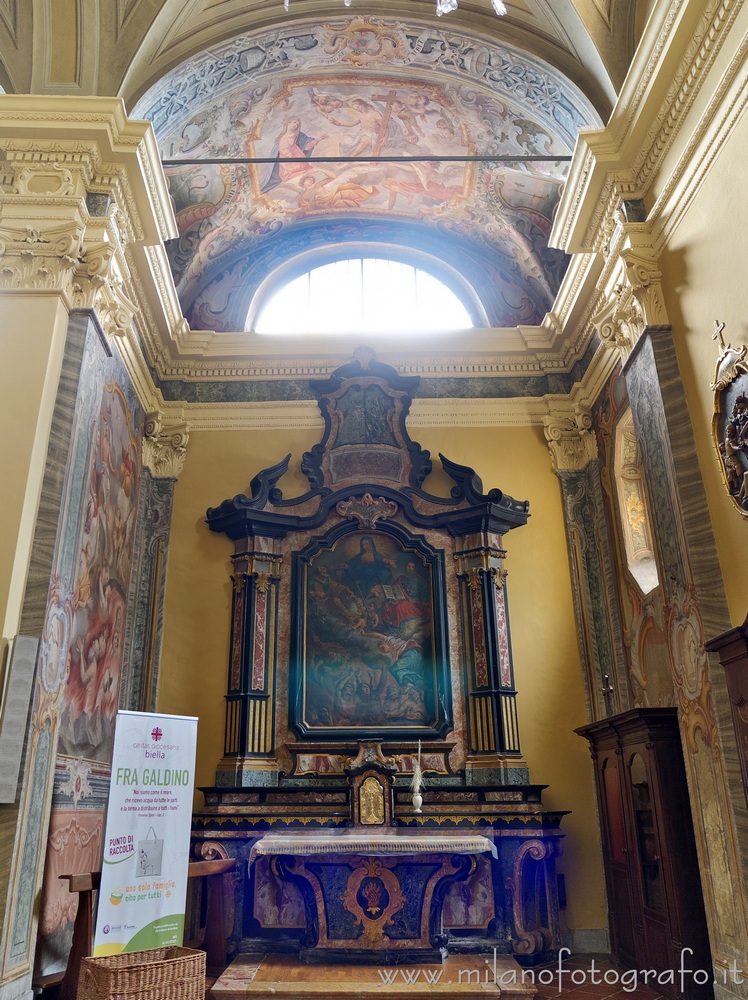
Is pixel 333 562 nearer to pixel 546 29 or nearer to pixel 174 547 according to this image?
pixel 174 547

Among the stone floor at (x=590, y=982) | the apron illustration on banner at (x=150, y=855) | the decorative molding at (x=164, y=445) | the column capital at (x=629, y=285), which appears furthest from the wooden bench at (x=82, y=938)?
the column capital at (x=629, y=285)

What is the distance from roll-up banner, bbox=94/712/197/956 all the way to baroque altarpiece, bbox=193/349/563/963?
1.73 m

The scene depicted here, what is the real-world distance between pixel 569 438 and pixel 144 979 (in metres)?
7.39

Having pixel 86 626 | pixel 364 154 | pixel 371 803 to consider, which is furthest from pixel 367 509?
pixel 364 154

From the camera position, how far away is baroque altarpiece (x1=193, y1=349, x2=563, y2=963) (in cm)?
744

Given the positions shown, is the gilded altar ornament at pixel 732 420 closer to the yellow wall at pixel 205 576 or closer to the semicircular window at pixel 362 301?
the yellow wall at pixel 205 576

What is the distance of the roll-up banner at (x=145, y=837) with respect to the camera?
5305 mm

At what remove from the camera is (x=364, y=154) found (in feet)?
34.0

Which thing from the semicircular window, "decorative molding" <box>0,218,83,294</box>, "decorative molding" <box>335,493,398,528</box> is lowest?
"decorative molding" <box>335,493,398,528</box>

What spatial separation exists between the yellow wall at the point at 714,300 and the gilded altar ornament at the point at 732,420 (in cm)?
15

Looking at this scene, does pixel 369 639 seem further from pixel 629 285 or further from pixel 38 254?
pixel 38 254

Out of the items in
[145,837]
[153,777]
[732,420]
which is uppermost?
[732,420]

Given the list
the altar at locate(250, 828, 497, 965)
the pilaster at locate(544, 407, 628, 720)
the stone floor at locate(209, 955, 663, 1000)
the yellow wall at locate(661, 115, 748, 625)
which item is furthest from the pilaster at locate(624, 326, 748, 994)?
the pilaster at locate(544, 407, 628, 720)

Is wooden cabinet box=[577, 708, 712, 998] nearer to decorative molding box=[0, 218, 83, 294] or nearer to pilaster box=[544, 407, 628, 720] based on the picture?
pilaster box=[544, 407, 628, 720]
